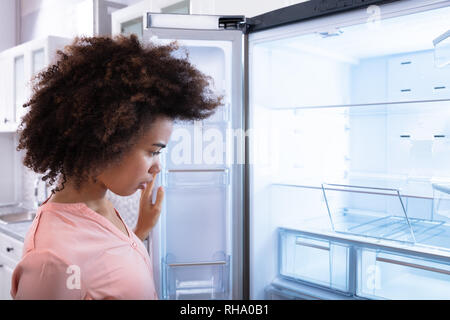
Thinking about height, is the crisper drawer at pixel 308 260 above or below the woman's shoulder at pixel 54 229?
below

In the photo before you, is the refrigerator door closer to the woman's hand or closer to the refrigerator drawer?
the refrigerator drawer

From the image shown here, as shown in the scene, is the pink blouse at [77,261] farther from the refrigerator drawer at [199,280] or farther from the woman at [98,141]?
the refrigerator drawer at [199,280]

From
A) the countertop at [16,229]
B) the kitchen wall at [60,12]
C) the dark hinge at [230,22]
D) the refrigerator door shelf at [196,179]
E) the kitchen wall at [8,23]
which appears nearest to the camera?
the dark hinge at [230,22]

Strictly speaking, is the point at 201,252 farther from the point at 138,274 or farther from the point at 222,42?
the point at 138,274

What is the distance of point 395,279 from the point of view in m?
1.70

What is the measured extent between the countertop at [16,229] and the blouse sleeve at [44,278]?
5.97ft

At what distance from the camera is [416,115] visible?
1774 millimetres

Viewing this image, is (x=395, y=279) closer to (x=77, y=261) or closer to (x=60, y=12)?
(x=77, y=261)

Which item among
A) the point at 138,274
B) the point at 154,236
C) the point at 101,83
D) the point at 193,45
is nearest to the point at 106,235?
the point at 138,274

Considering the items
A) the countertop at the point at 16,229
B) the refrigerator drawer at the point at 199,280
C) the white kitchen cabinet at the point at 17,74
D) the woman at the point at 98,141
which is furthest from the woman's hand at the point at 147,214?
the white kitchen cabinet at the point at 17,74

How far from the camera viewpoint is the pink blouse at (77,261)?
0.61m

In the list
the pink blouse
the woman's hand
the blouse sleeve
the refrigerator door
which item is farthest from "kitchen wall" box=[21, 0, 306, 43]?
the blouse sleeve

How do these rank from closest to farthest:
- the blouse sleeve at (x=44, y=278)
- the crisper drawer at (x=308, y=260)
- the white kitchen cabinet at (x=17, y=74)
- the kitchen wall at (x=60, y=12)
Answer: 1. the blouse sleeve at (x=44, y=278)
2. the crisper drawer at (x=308, y=260)
3. the kitchen wall at (x=60, y=12)
4. the white kitchen cabinet at (x=17, y=74)
